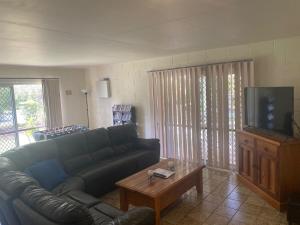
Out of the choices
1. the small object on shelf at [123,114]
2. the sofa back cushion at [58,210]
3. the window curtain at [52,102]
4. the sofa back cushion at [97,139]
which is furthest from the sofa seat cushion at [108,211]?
the window curtain at [52,102]

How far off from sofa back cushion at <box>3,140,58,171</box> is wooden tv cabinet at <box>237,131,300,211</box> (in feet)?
9.76

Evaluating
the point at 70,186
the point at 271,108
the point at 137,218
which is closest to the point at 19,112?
the point at 70,186

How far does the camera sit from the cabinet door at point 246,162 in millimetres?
3543

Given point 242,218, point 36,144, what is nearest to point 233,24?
point 242,218

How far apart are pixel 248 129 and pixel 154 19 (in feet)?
7.80

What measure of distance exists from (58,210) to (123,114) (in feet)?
14.3

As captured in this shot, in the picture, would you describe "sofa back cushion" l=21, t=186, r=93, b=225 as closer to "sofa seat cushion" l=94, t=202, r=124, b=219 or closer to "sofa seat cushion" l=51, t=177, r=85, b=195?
"sofa seat cushion" l=94, t=202, r=124, b=219

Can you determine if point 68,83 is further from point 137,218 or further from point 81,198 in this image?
point 137,218

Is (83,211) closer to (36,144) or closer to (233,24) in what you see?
(36,144)

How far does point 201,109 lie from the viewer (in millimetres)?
4594

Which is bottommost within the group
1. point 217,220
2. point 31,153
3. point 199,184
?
point 217,220

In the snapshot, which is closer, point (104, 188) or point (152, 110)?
point (104, 188)

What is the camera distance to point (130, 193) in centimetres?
298

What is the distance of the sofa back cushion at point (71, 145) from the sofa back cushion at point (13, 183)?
135 centimetres
